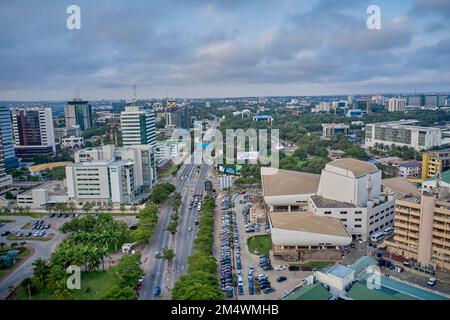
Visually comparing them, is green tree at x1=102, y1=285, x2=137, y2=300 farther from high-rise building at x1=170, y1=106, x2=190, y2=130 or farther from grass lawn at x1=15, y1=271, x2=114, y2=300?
high-rise building at x1=170, y1=106, x2=190, y2=130

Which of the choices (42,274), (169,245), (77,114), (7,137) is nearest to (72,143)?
(77,114)

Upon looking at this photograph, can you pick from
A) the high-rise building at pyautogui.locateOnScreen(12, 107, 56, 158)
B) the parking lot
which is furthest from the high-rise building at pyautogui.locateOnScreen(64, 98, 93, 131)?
the parking lot

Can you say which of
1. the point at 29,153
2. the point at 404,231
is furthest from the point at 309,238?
the point at 29,153

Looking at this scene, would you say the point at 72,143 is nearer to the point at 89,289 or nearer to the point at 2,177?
the point at 2,177

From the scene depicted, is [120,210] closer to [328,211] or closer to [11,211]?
[11,211]

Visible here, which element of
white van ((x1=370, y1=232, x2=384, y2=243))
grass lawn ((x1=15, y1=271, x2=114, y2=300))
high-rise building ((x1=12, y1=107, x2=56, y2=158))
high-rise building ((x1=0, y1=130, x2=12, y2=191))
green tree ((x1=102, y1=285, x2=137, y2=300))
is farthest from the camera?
high-rise building ((x1=12, y1=107, x2=56, y2=158))

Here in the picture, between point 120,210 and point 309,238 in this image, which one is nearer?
point 309,238
